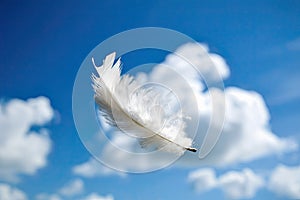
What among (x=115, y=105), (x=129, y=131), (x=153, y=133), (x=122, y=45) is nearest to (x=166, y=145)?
(x=153, y=133)

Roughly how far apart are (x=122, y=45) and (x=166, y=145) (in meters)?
1.83

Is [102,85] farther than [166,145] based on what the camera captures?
No

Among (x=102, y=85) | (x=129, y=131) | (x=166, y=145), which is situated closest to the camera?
(x=102, y=85)

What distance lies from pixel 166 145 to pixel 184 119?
0.61 meters

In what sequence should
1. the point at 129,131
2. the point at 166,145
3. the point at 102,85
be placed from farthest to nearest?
the point at 166,145 → the point at 129,131 → the point at 102,85

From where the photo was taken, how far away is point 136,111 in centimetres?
727

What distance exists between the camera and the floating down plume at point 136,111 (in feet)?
21.7

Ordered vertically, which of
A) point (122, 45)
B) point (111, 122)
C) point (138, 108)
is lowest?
point (111, 122)

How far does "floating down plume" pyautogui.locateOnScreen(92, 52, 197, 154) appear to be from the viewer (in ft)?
A: 21.7

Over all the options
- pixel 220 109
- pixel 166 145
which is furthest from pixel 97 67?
pixel 220 109

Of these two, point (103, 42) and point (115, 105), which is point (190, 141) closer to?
point (115, 105)

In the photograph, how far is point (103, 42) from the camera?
763 centimetres

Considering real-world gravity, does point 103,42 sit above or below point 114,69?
above

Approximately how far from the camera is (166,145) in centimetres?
758
